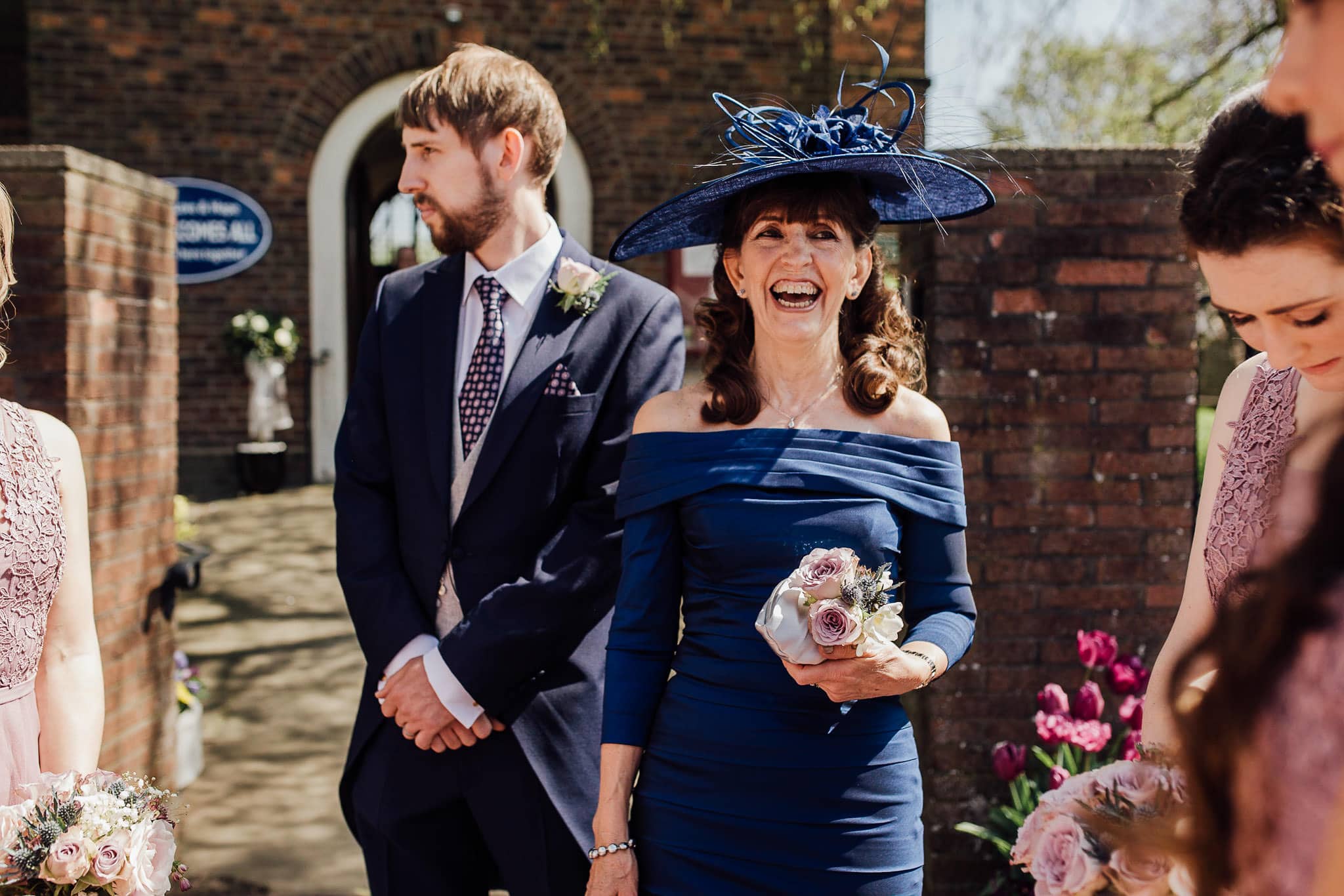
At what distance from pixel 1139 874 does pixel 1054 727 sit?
6.49 feet

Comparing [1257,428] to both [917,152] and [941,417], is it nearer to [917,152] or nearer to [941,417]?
[941,417]

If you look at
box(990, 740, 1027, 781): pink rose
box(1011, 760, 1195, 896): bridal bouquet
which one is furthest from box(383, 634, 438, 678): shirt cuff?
box(990, 740, 1027, 781): pink rose

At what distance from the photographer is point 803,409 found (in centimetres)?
214

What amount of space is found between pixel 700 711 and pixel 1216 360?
10.9m

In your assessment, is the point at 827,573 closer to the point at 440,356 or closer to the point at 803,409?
the point at 803,409

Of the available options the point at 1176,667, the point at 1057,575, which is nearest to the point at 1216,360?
the point at 1057,575

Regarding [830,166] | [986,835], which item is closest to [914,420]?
[830,166]

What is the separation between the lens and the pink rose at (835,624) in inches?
65.9

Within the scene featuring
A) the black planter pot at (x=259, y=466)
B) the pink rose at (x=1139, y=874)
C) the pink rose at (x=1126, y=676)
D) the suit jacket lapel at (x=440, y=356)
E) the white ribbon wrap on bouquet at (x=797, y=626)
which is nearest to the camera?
the pink rose at (x=1139, y=874)

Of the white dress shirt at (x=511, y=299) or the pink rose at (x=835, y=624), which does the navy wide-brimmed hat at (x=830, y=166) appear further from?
the pink rose at (x=835, y=624)

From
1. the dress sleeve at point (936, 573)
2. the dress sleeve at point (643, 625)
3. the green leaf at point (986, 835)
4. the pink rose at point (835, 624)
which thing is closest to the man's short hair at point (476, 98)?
the dress sleeve at point (643, 625)

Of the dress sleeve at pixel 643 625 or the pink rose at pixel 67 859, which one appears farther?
the dress sleeve at pixel 643 625

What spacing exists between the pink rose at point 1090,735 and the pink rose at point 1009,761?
175mm

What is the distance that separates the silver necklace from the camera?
6.98 ft
